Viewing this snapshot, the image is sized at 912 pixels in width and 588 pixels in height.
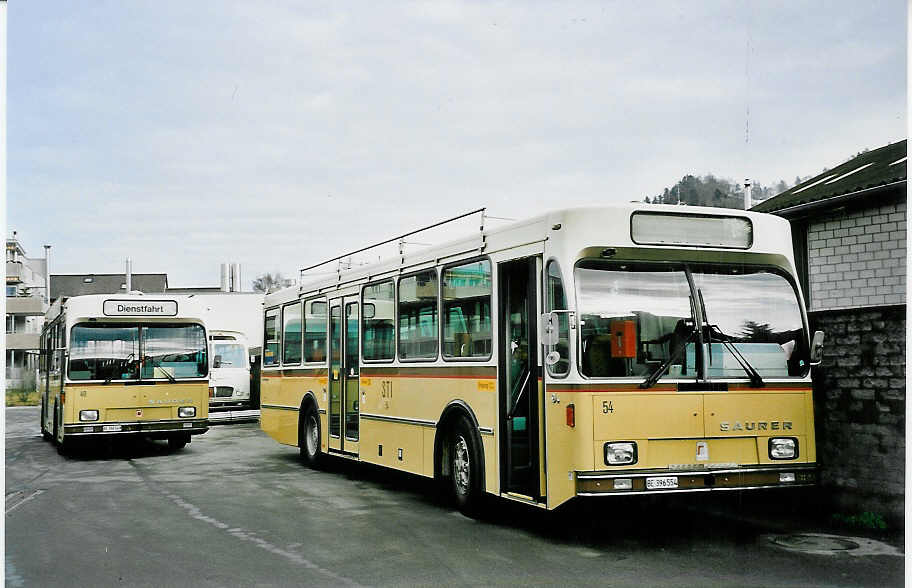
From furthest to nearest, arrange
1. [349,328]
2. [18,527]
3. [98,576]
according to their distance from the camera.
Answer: [349,328], [18,527], [98,576]

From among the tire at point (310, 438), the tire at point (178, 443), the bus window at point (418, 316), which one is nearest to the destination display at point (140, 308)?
the tire at point (178, 443)

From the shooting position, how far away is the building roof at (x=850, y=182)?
1230cm

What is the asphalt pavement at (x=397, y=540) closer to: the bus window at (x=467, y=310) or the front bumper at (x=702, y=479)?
the front bumper at (x=702, y=479)

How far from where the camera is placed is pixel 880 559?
777cm

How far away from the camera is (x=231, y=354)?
29.6 meters

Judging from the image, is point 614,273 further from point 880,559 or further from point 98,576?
point 98,576

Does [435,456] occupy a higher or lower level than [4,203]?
lower

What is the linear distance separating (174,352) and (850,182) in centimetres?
1181

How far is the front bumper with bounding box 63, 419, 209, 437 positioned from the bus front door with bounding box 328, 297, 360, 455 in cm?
426

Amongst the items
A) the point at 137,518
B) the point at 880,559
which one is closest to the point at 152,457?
the point at 137,518

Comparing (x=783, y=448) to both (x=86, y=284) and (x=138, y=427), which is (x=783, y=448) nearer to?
(x=138, y=427)

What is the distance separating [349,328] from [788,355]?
6899 millimetres

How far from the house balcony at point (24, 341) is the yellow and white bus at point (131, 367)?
6674 millimetres

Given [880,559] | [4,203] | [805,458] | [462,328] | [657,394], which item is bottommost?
[880,559]
